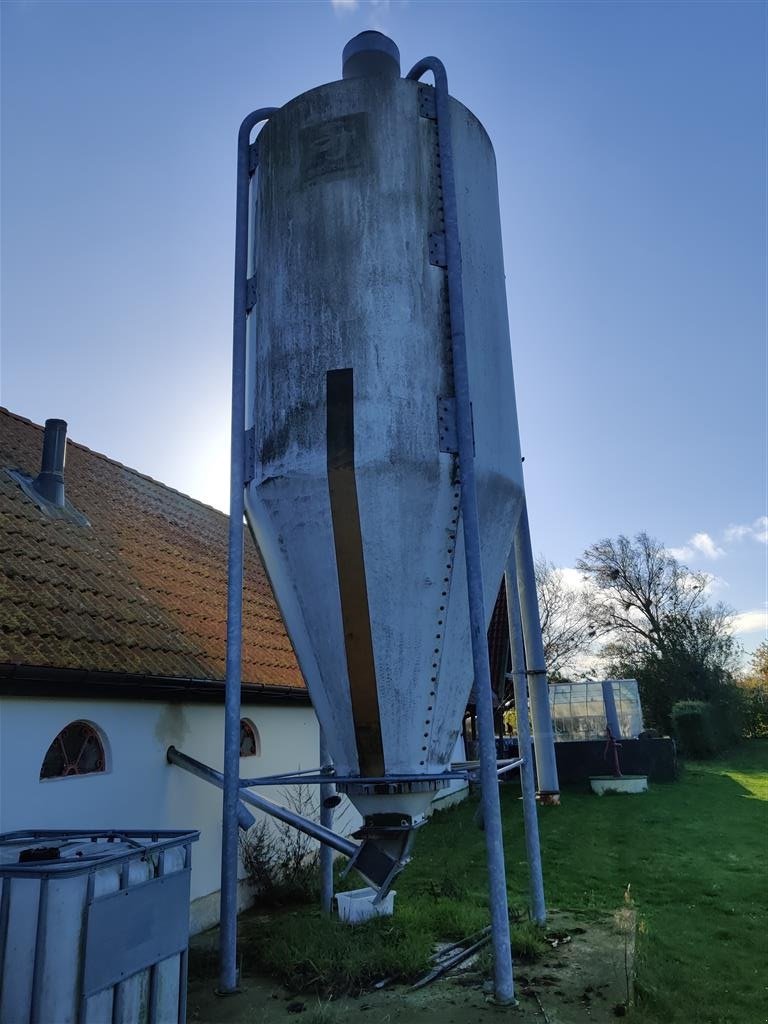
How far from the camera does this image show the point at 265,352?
5.73 meters

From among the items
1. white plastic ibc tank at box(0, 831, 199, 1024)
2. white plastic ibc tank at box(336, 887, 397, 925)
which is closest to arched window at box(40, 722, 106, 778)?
white plastic ibc tank at box(0, 831, 199, 1024)

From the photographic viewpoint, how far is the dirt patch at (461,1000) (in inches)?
183

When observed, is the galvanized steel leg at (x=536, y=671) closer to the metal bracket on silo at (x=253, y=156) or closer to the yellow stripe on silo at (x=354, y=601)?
the yellow stripe on silo at (x=354, y=601)

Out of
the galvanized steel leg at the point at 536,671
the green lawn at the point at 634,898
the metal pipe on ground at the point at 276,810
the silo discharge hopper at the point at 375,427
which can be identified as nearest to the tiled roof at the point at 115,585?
the metal pipe on ground at the point at 276,810

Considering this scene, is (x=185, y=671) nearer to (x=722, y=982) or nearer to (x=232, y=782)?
(x=232, y=782)

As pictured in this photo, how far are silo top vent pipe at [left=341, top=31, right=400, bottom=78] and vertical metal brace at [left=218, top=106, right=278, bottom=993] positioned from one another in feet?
2.69

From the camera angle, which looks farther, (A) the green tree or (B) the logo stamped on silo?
(A) the green tree

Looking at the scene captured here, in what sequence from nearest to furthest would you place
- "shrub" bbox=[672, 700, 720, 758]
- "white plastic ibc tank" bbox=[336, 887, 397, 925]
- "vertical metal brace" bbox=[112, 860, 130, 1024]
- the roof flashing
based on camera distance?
1. "vertical metal brace" bbox=[112, 860, 130, 1024]
2. "white plastic ibc tank" bbox=[336, 887, 397, 925]
3. the roof flashing
4. "shrub" bbox=[672, 700, 720, 758]

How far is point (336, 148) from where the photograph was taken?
569 cm

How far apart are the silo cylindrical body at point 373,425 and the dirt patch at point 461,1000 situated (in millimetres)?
1264

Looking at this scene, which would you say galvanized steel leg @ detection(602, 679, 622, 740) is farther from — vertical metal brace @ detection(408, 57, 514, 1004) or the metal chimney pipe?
the metal chimney pipe

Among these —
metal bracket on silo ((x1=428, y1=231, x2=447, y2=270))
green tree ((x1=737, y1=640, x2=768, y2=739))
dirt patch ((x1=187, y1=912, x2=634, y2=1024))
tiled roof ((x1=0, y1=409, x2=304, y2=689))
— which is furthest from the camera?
green tree ((x1=737, y1=640, x2=768, y2=739))

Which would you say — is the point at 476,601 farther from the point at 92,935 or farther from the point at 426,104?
the point at 426,104

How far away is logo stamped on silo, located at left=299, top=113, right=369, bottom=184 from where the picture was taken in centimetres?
561
